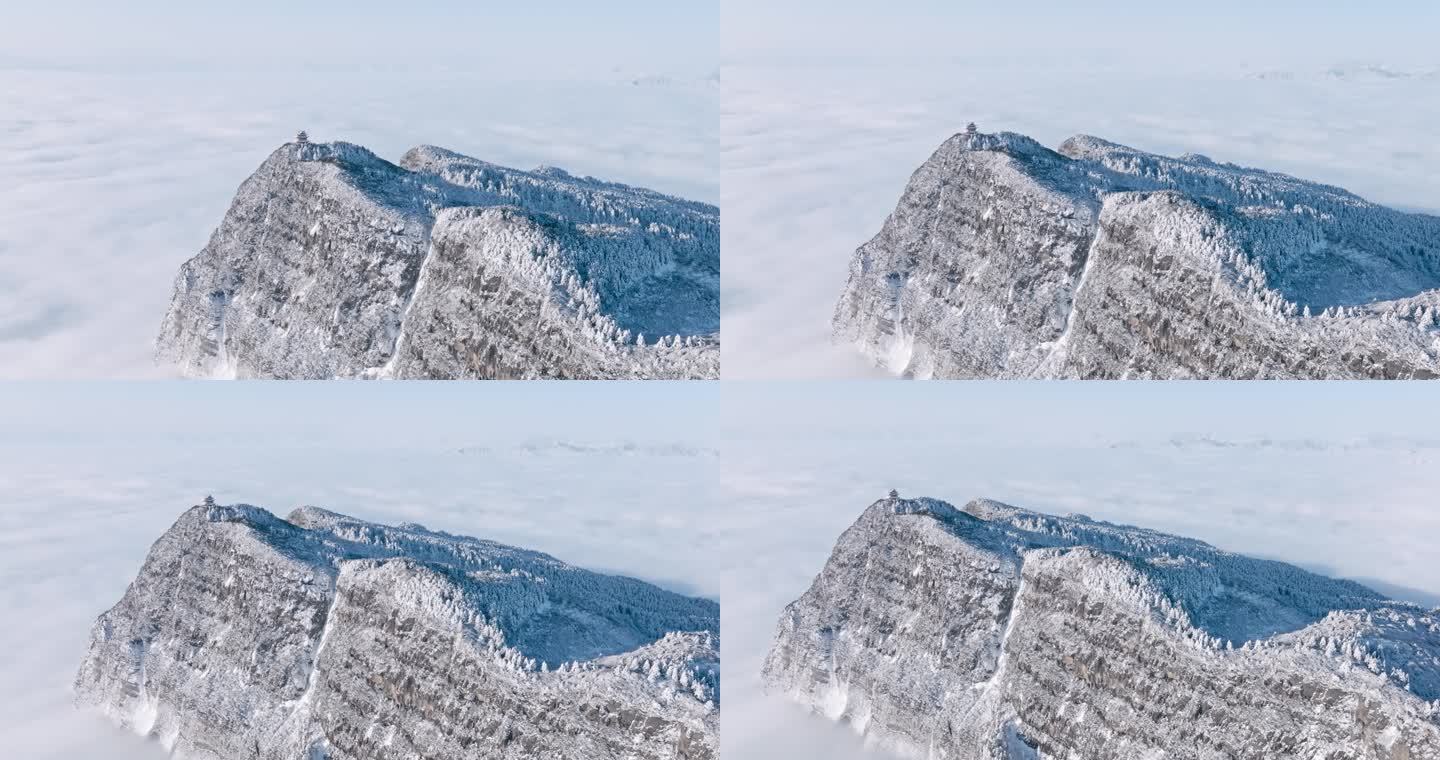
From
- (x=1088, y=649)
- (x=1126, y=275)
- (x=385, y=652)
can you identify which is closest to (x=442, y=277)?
(x=385, y=652)

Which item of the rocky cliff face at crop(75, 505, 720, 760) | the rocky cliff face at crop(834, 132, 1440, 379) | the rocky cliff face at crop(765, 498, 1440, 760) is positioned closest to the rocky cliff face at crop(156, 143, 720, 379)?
the rocky cliff face at crop(75, 505, 720, 760)

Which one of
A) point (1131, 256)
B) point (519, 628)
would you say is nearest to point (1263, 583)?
point (1131, 256)

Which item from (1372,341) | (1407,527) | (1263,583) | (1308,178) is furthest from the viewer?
(1308,178)

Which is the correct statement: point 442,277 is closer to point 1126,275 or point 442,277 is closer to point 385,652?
point 385,652

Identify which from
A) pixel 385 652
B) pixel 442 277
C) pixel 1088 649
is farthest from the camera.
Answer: pixel 442 277

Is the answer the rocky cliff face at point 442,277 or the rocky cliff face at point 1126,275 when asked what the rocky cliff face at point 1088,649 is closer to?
the rocky cliff face at point 1126,275

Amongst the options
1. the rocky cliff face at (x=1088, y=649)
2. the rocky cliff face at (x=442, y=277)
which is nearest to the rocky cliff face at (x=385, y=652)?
the rocky cliff face at (x=1088, y=649)

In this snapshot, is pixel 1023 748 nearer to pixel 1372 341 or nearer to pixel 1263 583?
pixel 1263 583
